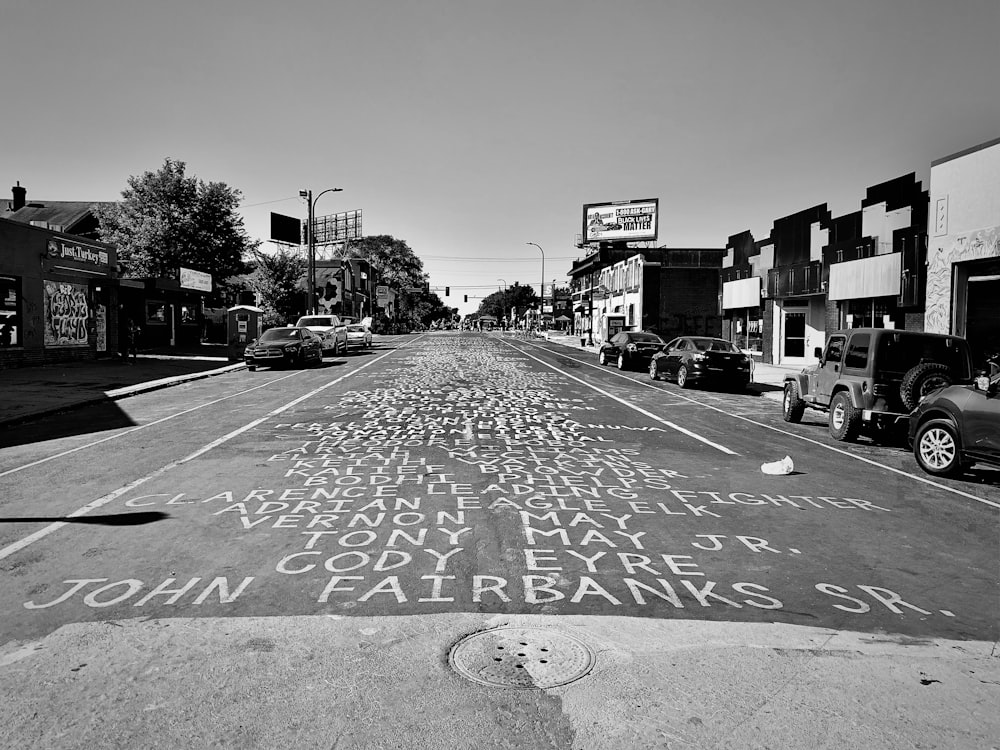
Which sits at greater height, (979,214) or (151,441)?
(979,214)

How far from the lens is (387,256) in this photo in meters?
134

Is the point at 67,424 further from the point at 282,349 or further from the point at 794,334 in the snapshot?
the point at 794,334

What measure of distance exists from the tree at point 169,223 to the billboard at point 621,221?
38.2 m

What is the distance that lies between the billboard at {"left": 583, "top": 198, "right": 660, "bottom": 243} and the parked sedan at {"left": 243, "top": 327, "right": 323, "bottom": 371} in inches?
2036

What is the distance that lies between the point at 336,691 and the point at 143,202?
50256 millimetres

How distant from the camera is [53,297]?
26281mm

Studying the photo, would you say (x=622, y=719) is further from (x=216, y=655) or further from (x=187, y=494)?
(x=187, y=494)

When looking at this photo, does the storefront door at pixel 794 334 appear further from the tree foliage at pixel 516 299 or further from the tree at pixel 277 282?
the tree foliage at pixel 516 299

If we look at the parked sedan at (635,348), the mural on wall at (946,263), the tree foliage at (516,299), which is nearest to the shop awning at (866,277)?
the mural on wall at (946,263)

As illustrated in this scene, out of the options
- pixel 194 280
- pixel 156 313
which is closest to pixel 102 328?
pixel 194 280

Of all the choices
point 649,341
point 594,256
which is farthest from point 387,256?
point 649,341

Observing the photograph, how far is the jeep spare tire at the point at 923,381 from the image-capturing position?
10.3m

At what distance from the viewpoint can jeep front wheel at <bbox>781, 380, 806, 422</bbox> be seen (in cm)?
1407

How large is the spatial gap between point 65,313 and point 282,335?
8044 millimetres
